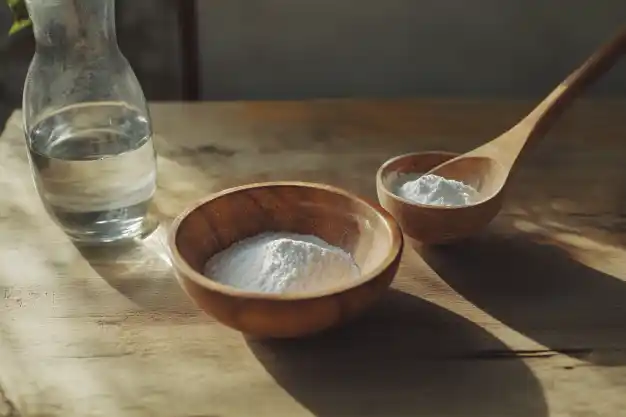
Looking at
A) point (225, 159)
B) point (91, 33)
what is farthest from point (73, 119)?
point (225, 159)

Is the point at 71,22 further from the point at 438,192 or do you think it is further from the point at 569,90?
the point at 569,90

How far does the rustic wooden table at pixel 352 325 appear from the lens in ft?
1.92

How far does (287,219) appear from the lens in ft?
2.36

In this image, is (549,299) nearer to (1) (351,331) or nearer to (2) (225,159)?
(1) (351,331)

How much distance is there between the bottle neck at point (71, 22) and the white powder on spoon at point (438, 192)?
0.29 m

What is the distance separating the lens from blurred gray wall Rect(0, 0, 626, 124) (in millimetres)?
1224

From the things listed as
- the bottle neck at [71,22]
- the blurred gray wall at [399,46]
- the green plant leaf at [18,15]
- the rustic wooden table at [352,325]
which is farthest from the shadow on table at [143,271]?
the blurred gray wall at [399,46]

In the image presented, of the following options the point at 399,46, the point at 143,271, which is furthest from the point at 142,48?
the point at 143,271

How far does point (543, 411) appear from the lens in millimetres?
574

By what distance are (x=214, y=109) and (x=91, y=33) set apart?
30 cm

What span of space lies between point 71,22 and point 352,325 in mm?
346

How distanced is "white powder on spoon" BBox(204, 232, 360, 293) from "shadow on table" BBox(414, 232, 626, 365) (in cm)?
11

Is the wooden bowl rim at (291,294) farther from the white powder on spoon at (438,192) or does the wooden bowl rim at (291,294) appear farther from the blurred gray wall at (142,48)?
the blurred gray wall at (142,48)

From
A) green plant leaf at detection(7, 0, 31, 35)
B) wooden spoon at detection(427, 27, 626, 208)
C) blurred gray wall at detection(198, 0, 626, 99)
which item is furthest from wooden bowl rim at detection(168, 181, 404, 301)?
blurred gray wall at detection(198, 0, 626, 99)
